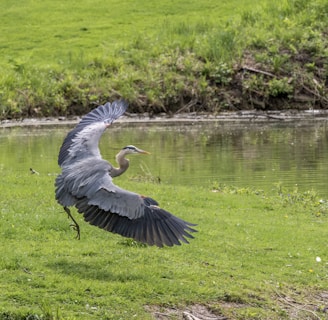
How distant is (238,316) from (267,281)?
1.10 metres

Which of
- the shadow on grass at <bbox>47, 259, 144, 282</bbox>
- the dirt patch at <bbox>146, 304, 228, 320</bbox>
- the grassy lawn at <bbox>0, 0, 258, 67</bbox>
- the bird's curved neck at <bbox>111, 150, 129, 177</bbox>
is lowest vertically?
the dirt patch at <bbox>146, 304, 228, 320</bbox>

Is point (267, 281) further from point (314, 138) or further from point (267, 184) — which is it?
point (314, 138)

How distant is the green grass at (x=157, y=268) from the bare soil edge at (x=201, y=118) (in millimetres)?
14818

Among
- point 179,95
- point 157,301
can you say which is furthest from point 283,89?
point 157,301

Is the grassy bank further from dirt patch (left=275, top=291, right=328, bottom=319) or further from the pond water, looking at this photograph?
dirt patch (left=275, top=291, right=328, bottom=319)

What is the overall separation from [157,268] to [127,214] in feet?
3.16

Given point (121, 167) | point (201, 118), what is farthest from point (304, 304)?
point (201, 118)

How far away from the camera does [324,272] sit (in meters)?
10.7

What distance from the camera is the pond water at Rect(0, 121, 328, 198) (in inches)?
729

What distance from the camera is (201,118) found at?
28531mm

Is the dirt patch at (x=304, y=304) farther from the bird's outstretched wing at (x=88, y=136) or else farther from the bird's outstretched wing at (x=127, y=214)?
the bird's outstretched wing at (x=88, y=136)

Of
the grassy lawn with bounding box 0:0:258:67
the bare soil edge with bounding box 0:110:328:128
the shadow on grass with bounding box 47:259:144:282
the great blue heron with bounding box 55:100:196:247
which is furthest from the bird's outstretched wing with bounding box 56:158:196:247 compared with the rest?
the grassy lawn with bounding box 0:0:258:67

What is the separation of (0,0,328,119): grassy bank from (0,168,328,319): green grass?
16118 mm

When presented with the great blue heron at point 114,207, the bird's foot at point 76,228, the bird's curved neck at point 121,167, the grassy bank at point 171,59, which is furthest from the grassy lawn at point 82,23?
the great blue heron at point 114,207
